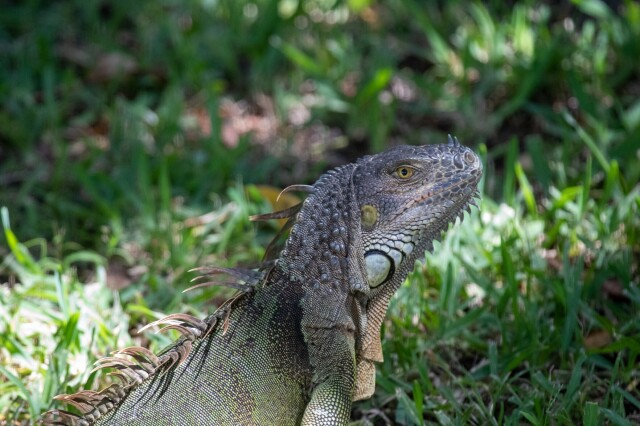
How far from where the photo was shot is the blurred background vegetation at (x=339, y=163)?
12.9 ft

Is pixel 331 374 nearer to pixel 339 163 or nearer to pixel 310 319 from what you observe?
pixel 310 319

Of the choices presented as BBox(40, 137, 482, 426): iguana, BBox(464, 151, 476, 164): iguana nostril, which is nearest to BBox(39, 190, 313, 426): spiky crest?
BBox(40, 137, 482, 426): iguana

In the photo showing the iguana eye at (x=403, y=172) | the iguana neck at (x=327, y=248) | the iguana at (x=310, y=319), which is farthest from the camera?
the iguana eye at (x=403, y=172)

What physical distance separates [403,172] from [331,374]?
0.81 metres

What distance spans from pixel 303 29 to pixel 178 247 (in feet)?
8.41

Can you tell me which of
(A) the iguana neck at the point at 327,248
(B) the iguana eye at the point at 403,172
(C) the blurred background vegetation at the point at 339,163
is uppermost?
(B) the iguana eye at the point at 403,172

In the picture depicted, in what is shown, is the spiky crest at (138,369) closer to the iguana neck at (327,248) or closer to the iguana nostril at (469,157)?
the iguana neck at (327,248)

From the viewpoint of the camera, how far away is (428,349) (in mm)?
4055

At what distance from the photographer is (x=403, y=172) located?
3.36 metres

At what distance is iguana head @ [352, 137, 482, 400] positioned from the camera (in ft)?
10.8

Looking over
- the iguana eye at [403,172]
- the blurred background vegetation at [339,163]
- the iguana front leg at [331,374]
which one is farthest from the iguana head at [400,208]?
the blurred background vegetation at [339,163]

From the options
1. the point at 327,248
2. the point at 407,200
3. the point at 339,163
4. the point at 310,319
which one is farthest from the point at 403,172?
the point at 339,163

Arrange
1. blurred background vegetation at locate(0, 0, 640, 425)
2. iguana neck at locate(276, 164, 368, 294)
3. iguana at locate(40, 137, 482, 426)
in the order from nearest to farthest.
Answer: iguana at locate(40, 137, 482, 426) < iguana neck at locate(276, 164, 368, 294) < blurred background vegetation at locate(0, 0, 640, 425)

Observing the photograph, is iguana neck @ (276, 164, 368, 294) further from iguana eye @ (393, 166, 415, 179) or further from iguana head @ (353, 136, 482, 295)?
iguana eye @ (393, 166, 415, 179)
